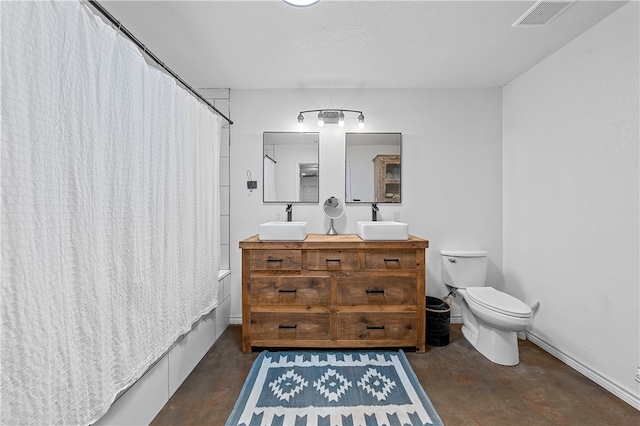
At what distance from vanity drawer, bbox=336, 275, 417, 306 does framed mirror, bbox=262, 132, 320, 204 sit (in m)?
0.96

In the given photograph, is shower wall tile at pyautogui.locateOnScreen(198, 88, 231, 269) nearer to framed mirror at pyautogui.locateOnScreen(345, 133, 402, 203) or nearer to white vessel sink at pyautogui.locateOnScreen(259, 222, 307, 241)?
white vessel sink at pyautogui.locateOnScreen(259, 222, 307, 241)

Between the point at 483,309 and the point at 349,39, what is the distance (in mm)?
2126

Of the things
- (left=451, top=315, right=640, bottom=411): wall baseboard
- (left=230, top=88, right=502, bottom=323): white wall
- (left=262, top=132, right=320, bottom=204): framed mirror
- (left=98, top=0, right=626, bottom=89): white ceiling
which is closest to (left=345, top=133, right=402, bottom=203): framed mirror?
(left=230, top=88, right=502, bottom=323): white wall

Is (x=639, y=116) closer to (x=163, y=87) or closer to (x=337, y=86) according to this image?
(x=337, y=86)

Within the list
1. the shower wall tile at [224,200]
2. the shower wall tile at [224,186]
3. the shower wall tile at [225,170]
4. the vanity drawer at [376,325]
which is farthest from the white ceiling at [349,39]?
the vanity drawer at [376,325]

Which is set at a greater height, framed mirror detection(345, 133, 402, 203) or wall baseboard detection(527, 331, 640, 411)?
framed mirror detection(345, 133, 402, 203)

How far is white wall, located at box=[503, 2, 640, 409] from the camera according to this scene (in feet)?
5.37

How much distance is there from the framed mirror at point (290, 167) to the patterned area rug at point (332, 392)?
4.53ft

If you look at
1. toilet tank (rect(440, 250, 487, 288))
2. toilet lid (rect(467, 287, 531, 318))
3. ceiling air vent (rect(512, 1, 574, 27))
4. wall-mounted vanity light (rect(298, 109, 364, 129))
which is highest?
ceiling air vent (rect(512, 1, 574, 27))

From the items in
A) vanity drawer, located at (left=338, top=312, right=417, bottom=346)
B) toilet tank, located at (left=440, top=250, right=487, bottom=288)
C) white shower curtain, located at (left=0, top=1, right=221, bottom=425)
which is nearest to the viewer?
white shower curtain, located at (left=0, top=1, right=221, bottom=425)

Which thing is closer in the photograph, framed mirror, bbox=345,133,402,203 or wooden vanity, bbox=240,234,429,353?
wooden vanity, bbox=240,234,429,353

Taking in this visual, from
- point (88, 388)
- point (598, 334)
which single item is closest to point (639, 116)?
point (598, 334)

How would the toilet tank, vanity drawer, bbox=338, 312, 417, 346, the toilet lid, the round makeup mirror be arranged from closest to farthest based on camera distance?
Result: 1. the toilet lid
2. vanity drawer, bbox=338, 312, 417, 346
3. the toilet tank
4. the round makeup mirror

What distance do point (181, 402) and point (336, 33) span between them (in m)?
2.44
